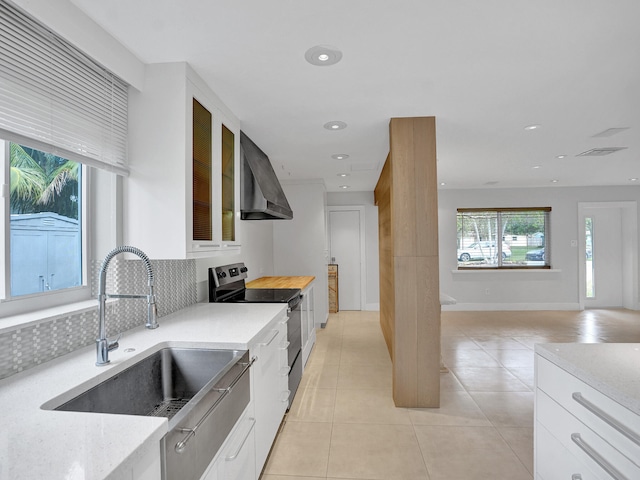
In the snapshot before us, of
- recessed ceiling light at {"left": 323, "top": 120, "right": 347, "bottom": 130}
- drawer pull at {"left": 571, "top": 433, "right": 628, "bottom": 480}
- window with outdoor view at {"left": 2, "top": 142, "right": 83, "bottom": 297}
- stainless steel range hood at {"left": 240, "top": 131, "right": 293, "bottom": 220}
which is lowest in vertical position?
drawer pull at {"left": 571, "top": 433, "right": 628, "bottom": 480}

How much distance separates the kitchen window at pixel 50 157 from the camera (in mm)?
1332

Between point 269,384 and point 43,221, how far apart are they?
58.6 inches

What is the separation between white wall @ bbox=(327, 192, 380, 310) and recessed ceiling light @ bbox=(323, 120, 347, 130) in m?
3.81

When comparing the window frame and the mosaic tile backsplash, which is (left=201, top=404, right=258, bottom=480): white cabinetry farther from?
the window frame

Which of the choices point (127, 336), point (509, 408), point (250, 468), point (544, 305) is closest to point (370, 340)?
point (509, 408)

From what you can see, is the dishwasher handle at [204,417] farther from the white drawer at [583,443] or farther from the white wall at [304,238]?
the white wall at [304,238]

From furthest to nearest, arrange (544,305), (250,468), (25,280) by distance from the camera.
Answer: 1. (544,305)
2. (250,468)
3. (25,280)

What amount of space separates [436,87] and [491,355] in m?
3.34

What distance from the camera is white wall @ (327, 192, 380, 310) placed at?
6824 mm

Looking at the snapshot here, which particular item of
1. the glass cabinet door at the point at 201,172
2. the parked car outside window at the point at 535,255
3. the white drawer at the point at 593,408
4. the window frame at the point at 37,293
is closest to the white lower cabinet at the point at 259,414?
the glass cabinet door at the point at 201,172

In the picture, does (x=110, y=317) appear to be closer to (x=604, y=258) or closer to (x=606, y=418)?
(x=606, y=418)

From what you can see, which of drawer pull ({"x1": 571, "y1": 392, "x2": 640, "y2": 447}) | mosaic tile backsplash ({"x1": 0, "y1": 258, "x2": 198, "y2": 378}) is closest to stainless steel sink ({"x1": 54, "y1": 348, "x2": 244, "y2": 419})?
mosaic tile backsplash ({"x1": 0, "y1": 258, "x2": 198, "y2": 378})

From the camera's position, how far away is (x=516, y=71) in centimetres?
211

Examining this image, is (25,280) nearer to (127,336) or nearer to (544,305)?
(127,336)
